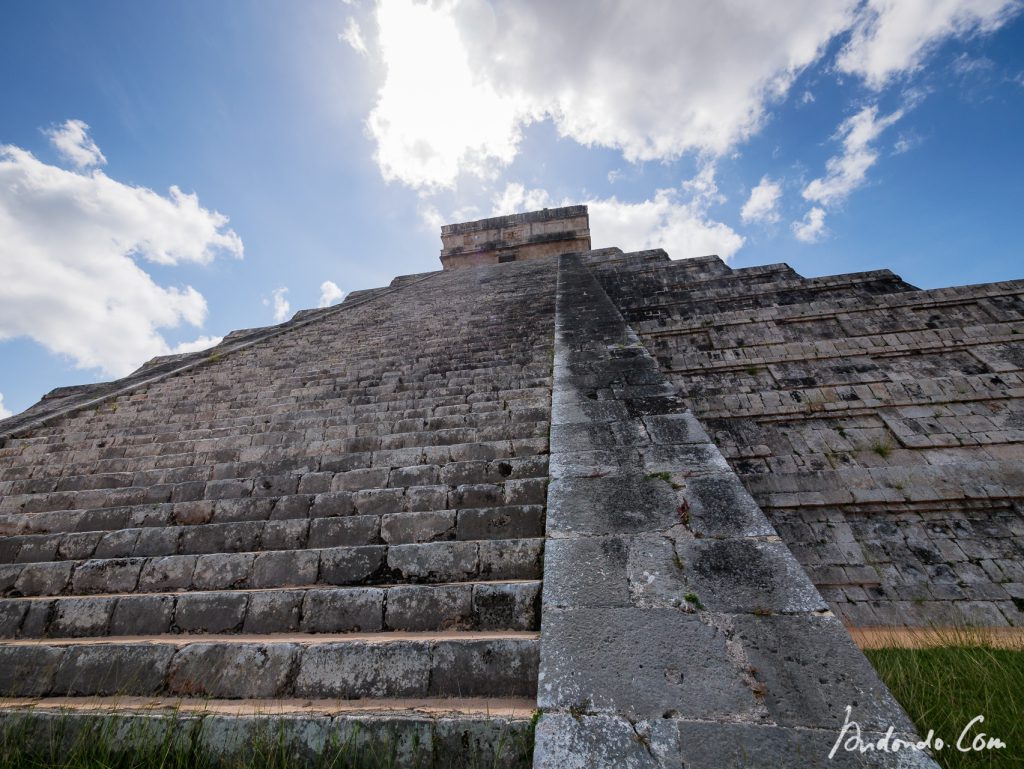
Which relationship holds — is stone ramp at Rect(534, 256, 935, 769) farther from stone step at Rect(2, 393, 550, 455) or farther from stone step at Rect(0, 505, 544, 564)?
stone step at Rect(2, 393, 550, 455)

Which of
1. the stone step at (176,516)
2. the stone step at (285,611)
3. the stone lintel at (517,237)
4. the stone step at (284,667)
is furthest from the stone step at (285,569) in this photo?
the stone lintel at (517,237)

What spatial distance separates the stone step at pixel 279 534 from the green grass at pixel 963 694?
2.05m

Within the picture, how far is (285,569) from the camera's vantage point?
2824 millimetres

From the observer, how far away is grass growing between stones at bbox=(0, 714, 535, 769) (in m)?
1.63

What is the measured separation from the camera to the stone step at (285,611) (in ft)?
7.57

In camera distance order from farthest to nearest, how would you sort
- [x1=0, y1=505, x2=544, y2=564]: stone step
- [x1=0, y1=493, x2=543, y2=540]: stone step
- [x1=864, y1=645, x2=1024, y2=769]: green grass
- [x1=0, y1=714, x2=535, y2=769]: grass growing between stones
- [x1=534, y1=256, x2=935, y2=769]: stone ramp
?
[x1=0, y1=493, x2=543, y2=540]: stone step
[x1=0, y1=505, x2=544, y2=564]: stone step
[x1=864, y1=645, x2=1024, y2=769]: green grass
[x1=0, y1=714, x2=535, y2=769]: grass growing between stones
[x1=534, y1=256, x2=935, y2=769]: stone ramp

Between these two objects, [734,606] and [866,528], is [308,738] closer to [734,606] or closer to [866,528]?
[734,606]

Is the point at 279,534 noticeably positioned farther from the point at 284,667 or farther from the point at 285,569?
the point at 284,667

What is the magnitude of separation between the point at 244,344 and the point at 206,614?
8210 millimetres

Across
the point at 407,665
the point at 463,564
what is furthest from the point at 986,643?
the point at 407,665

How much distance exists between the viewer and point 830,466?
15.5ft

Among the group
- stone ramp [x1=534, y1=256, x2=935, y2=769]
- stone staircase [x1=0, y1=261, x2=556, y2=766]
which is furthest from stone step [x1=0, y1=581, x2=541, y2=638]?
stone ramp [x1=534, y1=256, x2=935, y2=769]

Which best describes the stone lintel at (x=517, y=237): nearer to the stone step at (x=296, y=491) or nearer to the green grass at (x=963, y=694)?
the stone step at (x=296, y=491)

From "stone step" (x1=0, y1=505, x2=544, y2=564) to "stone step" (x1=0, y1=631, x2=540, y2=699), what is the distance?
2.49 ft
